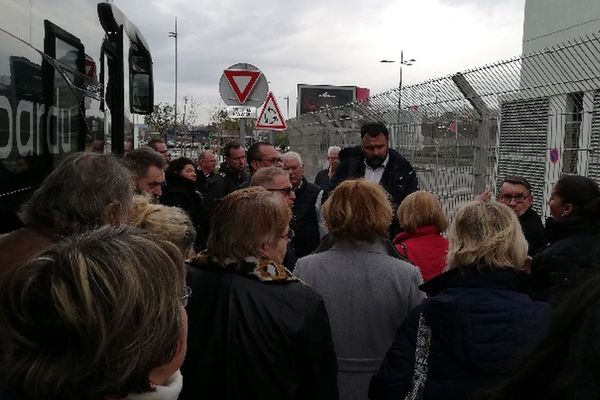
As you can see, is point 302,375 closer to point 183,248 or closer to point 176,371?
point 183,248

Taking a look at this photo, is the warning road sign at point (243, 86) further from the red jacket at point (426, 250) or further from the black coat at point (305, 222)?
the red jacket at point (426, 250)

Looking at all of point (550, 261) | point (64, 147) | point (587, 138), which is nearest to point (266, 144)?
point (64, 147)

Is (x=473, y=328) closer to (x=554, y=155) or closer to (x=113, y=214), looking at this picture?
(x=113, y=214)

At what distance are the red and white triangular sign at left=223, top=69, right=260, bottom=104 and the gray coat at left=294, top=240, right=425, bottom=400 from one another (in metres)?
6.90

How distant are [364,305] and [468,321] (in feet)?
3.15

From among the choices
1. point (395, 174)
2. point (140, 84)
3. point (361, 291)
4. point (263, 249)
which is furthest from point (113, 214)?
point (140, 84)

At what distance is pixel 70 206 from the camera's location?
271 cm

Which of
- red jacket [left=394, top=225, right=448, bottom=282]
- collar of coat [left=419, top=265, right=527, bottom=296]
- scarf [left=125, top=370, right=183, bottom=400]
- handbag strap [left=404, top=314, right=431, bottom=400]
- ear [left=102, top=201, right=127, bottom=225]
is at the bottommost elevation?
handbag strap [left=404, top=314, right=431, bottom=400]

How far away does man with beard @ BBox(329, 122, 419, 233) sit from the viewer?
19.7 feet

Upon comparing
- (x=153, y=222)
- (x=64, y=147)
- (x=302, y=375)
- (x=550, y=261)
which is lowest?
(x=302, y=375)

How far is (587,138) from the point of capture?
576cm

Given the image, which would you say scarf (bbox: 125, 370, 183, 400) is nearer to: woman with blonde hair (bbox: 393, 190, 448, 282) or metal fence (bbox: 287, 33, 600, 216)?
woman with blonde hair (bbox: 393, 190, 448, 282)

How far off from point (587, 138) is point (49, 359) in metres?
5.53

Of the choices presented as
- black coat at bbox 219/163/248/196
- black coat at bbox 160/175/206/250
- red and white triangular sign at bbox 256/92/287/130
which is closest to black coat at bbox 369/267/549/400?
black coat at bbox 160/175/206/250
